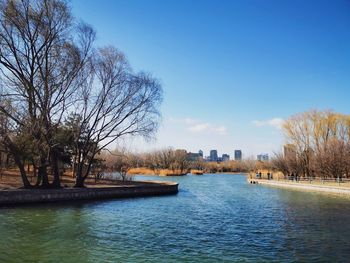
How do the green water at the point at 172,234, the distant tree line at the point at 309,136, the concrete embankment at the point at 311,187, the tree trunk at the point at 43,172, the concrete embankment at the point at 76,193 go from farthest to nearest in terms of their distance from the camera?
the distant tree line at the point at 309,136 → the concrete embankment at the point at 311,187 → the tree trunk at the point at 43,172 → the concrete embankment at the point at 76,193 → the green water at the point at 172,234

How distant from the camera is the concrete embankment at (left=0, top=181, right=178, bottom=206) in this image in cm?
2495

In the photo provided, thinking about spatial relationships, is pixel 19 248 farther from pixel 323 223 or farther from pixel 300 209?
pixel 300 209

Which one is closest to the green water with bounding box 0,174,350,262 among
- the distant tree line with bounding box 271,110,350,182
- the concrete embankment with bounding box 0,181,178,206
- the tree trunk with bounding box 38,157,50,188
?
the concrete embankment with bounding box 0,181,178,206

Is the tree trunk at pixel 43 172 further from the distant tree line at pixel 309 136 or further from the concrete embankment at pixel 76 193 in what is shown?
the distant tree line at pixel 309 136

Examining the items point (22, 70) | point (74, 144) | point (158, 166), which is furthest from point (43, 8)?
point (158, 166)

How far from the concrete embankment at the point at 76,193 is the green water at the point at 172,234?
193 centimetres

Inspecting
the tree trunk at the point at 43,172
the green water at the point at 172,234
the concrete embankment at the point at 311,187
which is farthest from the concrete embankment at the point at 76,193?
the concrete embankment at the point at 311,187

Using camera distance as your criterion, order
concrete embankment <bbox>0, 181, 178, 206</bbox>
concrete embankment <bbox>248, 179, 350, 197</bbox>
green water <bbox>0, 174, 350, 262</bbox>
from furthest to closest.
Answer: concrete embankment <bbox>248, 179, 350, 197</bbox>, concrete embankment <bbox>0, 181, 178, 206</bbox>, green water <bbox>0, 174, 350, 262</bbox>

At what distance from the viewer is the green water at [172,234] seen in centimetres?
1213

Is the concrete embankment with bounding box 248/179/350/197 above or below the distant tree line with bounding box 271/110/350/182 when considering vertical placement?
below

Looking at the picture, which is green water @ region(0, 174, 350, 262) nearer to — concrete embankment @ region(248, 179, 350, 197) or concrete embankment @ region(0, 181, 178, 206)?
concrete embankment @ region(0, 181, 178, 206)

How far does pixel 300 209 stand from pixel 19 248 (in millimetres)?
18638

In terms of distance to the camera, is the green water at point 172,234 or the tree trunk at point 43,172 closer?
the green water at point 172,234

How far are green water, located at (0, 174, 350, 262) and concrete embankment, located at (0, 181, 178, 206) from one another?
1931mm
